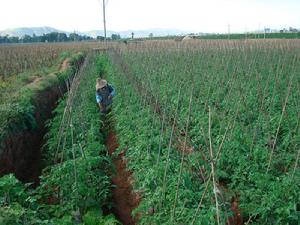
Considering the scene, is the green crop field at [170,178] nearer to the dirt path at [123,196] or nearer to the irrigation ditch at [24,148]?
the dirt path at [123,196]

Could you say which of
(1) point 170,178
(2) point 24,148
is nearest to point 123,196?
(1) point 170,178

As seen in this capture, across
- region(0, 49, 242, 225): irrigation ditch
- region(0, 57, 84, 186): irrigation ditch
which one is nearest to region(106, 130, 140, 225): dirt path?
region(0, 49, 242, 225): irrigation ditch

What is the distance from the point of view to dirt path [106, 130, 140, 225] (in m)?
5.34

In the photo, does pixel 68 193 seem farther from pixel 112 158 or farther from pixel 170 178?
pixel 112 158

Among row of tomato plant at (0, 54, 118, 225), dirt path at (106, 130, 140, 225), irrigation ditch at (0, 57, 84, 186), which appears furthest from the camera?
irrigation ditch at (0, 57, 84, 186)

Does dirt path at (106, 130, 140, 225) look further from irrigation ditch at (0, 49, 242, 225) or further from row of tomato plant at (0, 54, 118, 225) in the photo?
row of tomato plant at (0, 54, 118, 225)

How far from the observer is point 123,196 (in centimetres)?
584

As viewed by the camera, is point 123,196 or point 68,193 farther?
point 123,196

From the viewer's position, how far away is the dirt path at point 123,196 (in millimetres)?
5340

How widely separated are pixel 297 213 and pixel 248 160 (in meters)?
1.51

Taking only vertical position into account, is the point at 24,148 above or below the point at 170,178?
below

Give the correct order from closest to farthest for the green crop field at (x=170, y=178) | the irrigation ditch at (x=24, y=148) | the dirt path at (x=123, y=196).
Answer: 1. the green crop field at (x=170, y=178)
2. the dirt path at (x=123, y=196)
3. the irrigation ditch at (x=24, y=148)

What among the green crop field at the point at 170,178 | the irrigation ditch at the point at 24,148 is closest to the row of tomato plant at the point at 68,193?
the green crop field at the point at 170,178

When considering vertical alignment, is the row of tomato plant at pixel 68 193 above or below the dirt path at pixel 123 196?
above
